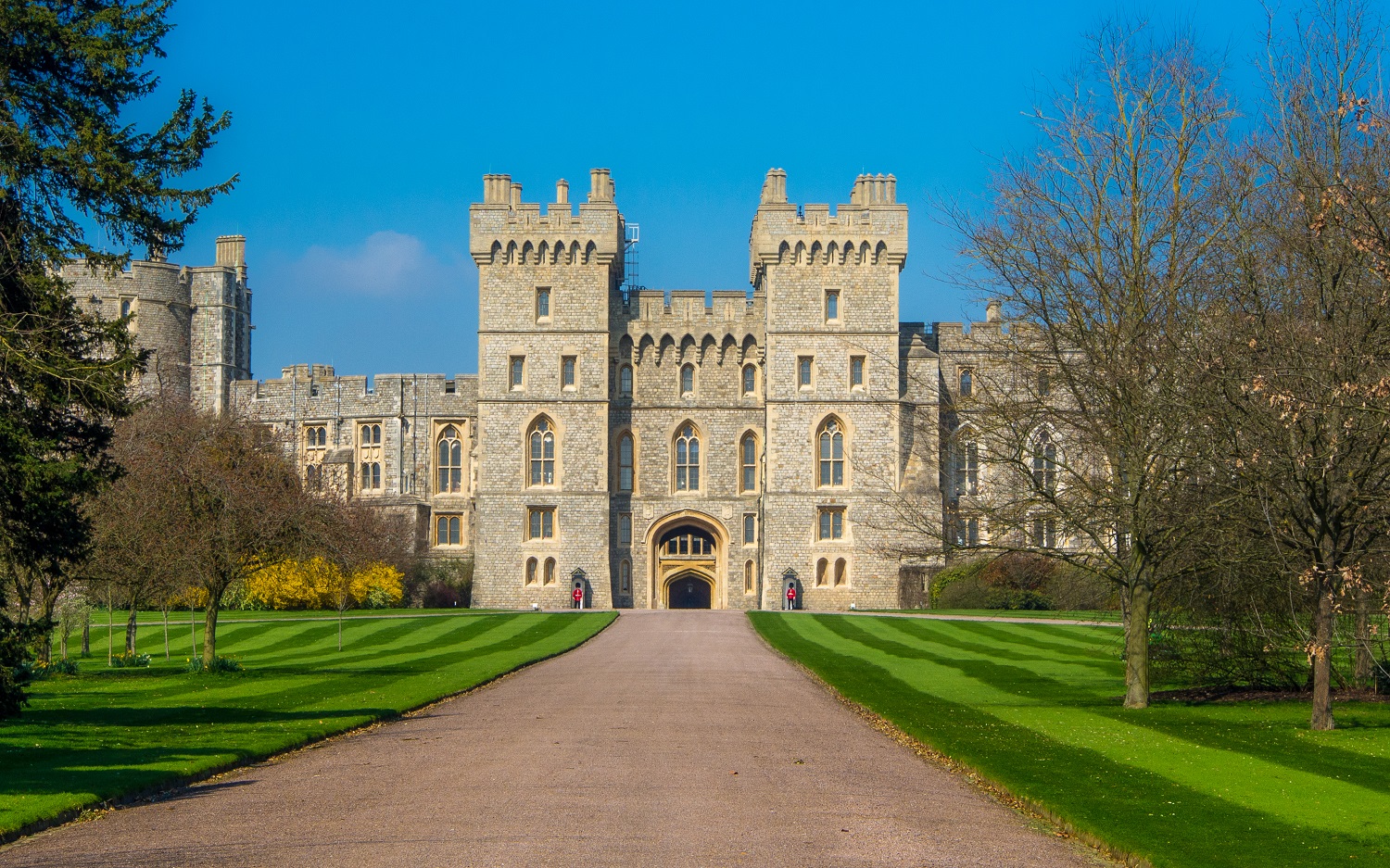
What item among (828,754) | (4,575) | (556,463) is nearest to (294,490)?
(4,575)

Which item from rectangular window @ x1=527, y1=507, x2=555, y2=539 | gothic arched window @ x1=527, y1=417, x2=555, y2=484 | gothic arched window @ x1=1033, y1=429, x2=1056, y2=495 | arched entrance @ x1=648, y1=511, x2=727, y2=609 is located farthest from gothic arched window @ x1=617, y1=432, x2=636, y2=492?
gothic arched window @ x1=1033, y1=429, x2=1056, y2=495

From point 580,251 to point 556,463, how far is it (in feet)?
25.6

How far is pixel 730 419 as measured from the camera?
5372 cm

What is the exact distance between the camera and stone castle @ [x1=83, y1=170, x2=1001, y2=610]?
2021 inches

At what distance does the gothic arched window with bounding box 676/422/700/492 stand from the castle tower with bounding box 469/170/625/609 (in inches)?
131

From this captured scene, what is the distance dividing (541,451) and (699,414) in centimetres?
618

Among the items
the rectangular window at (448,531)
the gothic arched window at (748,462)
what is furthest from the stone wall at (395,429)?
the gothic arched window at (748,462)

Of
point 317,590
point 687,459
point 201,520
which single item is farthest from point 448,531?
point 201,520

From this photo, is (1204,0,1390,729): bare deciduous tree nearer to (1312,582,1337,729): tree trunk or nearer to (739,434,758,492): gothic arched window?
(1312,582,1337,729): tree trunk

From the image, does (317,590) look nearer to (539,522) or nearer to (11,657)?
(539,522)

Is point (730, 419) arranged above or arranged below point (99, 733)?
above

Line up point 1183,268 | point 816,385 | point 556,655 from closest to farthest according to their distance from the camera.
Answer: point 1183,268
point 556,655
point 816,385

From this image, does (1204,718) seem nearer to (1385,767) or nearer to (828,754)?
(1385,767)

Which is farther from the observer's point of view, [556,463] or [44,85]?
[556,463]
